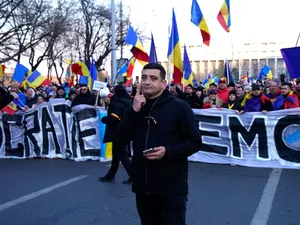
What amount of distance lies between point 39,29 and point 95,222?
835 inches

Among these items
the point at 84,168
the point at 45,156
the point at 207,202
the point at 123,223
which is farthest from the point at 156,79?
the point at 45,156

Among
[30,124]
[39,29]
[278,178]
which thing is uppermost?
[39,29]

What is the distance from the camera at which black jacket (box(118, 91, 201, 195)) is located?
2924mm

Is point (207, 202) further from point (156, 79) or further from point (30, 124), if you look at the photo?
point (30, 124)

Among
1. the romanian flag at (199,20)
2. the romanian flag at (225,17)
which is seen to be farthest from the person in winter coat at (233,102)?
the romanian flag at (225,17)

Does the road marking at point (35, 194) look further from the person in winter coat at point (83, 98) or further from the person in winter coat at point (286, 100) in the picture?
the person in winter coat at point (286, 100)

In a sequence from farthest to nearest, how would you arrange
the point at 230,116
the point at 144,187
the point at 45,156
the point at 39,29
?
the point at 39,29 < the point at 45,156 < the point at 230,116 < the point at 144,187

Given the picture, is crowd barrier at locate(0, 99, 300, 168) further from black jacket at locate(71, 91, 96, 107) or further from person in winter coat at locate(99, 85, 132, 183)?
person in winter coat at locate(99, 85, 132, 183)

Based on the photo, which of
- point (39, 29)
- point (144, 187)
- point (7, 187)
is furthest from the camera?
point (39, 29)

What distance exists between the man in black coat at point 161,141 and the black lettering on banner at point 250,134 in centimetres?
579

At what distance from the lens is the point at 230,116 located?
347 inches

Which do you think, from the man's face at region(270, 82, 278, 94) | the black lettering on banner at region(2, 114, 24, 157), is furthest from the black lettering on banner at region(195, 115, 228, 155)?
the black lettering on banner at region(2, 114, 24, 157)

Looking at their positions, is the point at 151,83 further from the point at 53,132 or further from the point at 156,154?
the point at 53,132

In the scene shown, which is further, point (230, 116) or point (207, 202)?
point (230, 116)
